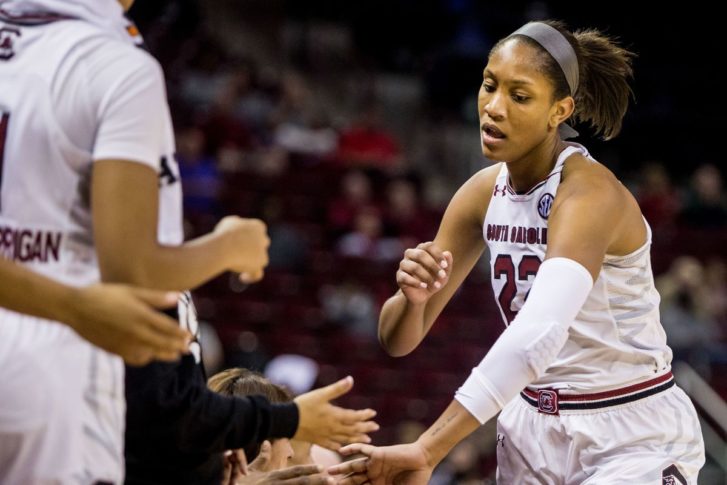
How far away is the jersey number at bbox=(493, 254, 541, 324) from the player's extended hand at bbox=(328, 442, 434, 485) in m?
0.73

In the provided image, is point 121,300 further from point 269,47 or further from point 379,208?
point 269,47

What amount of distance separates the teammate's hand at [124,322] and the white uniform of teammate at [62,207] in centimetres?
19

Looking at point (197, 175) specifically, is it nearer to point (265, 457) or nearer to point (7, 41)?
point (265, 457)

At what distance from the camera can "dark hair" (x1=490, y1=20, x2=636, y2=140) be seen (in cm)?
401

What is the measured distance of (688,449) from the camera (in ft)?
12.6

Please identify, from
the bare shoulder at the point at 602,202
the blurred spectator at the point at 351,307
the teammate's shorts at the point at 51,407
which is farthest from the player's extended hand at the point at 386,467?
the blurred spectator at the point at 351,307

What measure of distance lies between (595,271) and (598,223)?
6.5 inches

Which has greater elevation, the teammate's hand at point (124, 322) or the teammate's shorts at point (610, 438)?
the teammate's hand at point (124, 322)

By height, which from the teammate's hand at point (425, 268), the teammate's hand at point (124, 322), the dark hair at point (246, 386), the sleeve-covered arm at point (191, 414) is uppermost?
the teammate's hand at point (124, 322)

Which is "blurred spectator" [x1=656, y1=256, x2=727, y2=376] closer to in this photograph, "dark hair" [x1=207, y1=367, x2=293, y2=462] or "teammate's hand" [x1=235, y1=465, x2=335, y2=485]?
"dark hair" [x1=207, y1=367, x2=293, y2=462]

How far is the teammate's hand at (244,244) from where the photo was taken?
8.31 ft

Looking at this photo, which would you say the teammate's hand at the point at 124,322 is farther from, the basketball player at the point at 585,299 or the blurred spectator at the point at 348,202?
the blurred spectator at the point at 348,202

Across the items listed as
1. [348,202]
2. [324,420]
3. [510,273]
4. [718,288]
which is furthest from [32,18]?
[718,288]

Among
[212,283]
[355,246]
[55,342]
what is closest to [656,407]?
[55,342]
